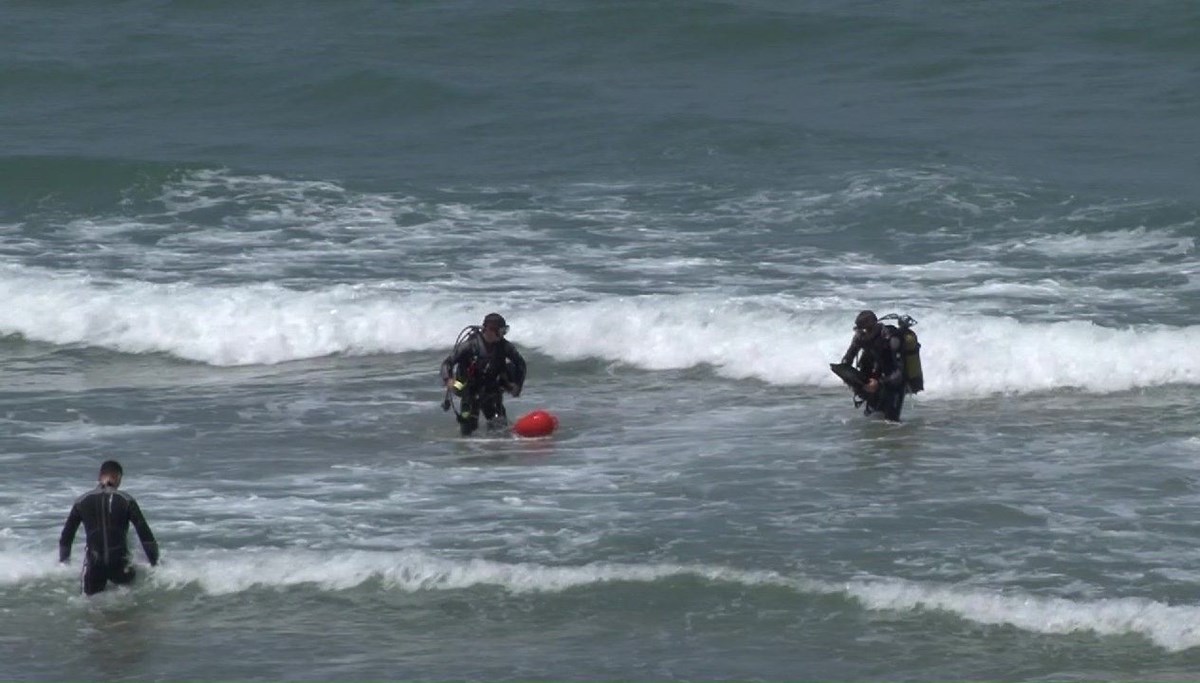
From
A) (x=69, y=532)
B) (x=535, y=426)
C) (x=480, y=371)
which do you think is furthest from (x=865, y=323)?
(x=69, y=532)

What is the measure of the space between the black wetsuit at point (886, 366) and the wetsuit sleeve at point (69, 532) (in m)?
7.27

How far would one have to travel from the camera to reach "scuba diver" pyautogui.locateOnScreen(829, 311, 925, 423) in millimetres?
17703

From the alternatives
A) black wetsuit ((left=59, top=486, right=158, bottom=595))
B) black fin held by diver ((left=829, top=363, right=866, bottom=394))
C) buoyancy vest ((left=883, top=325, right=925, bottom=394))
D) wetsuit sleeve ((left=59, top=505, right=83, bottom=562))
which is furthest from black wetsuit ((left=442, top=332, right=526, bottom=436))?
wetsuit sleeve ((left=59, top=505, right=83, bottom=562))

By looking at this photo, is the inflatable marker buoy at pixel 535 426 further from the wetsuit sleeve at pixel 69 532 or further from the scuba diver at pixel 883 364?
the wetsuit sleeve at pixel 69 532

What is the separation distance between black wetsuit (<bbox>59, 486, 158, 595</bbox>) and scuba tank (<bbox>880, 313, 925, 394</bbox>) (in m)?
7.03

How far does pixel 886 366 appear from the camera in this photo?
58.6ft

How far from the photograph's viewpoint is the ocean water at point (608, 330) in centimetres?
1316

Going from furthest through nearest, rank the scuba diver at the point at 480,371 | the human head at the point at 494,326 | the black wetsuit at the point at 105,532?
1. the scuba diver at the point at 480,371
2. the human head at the point at 494,326
3. the black wetsuit at the point at 105,532

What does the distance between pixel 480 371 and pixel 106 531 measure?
16.3ft

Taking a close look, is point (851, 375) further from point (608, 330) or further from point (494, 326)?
point (608, 330)

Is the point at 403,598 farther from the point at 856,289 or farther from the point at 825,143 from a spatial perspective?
the point at 825,143

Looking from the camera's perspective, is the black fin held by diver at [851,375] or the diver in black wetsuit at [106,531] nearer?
the diver in black wetsuit at [106,531]

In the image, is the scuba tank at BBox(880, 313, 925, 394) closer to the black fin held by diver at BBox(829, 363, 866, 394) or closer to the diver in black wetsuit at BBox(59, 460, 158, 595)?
the black fin held by diver at BBox(829, 363, 866, 394)

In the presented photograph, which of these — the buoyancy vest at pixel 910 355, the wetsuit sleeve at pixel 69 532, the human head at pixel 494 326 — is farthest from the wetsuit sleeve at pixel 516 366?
the wetsuit sleeve at pixel 69 532
